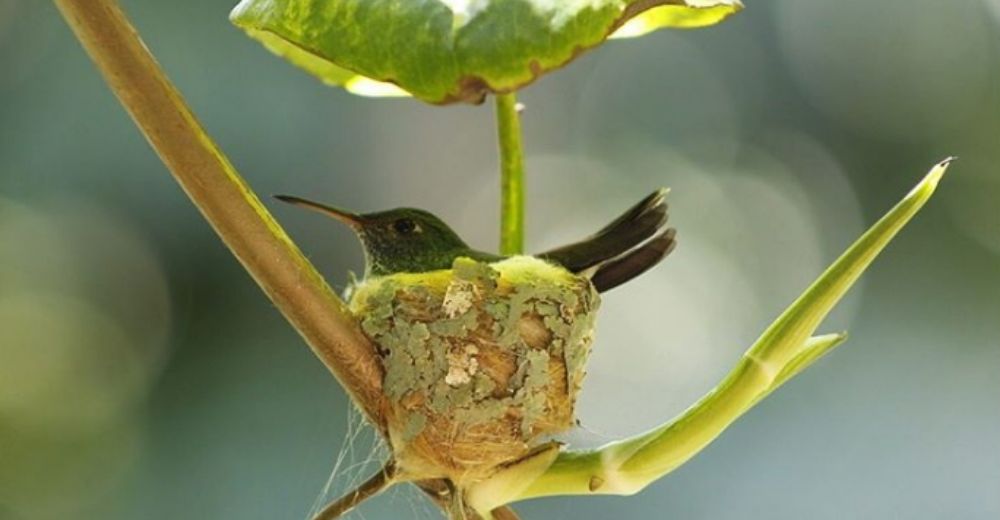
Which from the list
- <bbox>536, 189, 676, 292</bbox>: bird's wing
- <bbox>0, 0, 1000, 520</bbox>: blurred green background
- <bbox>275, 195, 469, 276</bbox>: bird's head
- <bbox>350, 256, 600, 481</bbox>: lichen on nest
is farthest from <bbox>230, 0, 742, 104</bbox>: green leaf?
<bbox>0, 0, 1000, 520</bbox>: blurred green background

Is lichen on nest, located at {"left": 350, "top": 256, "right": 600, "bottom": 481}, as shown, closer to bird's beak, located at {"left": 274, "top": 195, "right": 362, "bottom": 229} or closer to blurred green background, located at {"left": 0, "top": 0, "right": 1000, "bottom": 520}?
bird's beak, located at {"left": 274, "top": 195, "right": 362, "bottom": 229}

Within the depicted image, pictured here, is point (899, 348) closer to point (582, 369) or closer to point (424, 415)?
point (582, 369)

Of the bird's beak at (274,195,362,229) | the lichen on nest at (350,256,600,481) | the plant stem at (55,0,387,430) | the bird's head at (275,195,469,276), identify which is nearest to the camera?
the plant stem at (55,0,387,430)

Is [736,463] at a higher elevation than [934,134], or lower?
lower

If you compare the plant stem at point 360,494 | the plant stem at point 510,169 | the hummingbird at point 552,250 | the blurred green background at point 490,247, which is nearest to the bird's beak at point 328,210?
the hummingbird at point 552,250

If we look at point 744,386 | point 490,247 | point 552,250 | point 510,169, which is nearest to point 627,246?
point 552,250

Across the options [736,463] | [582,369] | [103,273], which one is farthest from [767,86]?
[582,369]

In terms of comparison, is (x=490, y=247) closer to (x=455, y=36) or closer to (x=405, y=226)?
(x=405, y=226)
